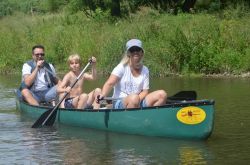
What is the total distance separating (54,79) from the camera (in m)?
10.8

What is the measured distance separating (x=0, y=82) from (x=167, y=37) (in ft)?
16.6

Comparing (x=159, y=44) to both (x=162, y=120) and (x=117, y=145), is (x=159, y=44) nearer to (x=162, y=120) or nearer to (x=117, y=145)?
(x=162, y=120)

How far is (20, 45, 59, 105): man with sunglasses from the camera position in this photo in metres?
10.5

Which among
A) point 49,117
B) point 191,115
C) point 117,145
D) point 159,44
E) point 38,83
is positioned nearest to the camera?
point 191,115

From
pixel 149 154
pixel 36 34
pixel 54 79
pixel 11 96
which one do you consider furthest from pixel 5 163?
pixel 36 34

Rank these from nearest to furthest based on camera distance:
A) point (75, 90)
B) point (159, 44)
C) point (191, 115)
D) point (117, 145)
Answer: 1. point (191, 115)
2. point (117, 145)
3. point (75, 90)
4. point (159, 44)

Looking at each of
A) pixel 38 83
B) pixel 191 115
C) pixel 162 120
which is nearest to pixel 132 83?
pixel 162 120

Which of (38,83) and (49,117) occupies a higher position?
(38,83)

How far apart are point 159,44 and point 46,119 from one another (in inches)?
365

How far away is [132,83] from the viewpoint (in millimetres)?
8422

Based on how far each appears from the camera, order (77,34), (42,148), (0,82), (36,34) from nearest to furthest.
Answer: (42,148) < (0,82) < (77,34) < (36,34)

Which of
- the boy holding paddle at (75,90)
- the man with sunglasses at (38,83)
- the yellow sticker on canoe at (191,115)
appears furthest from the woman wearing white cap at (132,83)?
the man with sunglasses at (38,83)

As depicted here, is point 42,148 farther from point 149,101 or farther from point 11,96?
point 11,96

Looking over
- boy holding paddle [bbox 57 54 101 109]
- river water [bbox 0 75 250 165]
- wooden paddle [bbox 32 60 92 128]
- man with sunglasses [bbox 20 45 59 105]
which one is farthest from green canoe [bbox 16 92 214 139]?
man with sunglasses [bbox 20 45 59 105]
